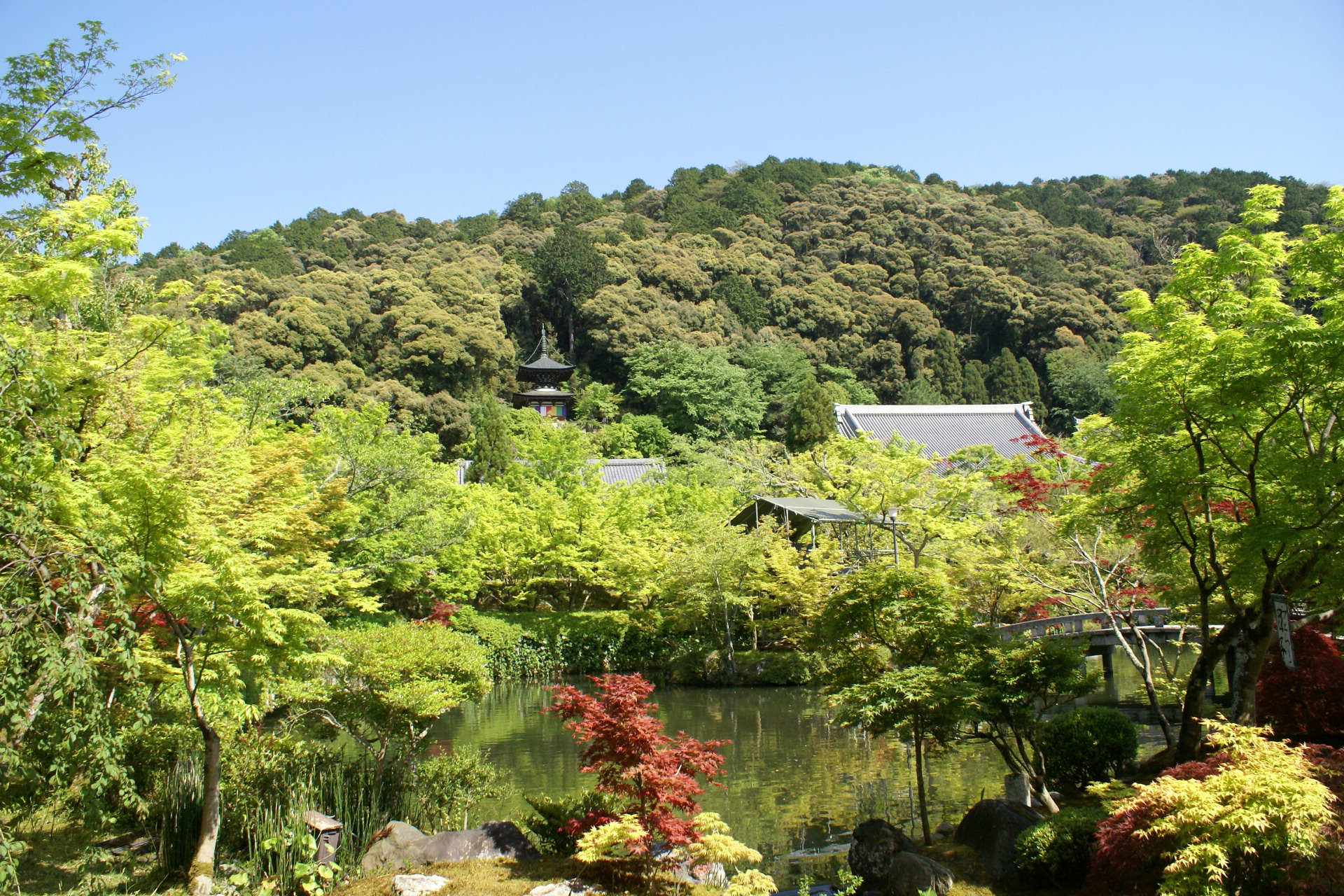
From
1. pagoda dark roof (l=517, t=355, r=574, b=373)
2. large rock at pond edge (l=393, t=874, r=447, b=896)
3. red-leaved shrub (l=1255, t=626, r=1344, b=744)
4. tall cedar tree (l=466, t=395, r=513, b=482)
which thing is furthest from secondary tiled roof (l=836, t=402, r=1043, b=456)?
large rock at pond edge (l=393, t=874, r=447, b=896)

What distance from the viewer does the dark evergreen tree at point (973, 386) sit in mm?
40812

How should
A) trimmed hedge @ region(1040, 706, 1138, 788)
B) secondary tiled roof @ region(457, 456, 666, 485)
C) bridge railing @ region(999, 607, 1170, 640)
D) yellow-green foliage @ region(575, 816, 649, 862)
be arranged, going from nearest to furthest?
1. yellow-green foliage @ region(575, 816, 649, 862)
2. trimmed hedge @ region(1040, 706, 1138, 788)
3. bridge railing @ region(999, 607, 1170, 640)
4. secondary tiled roof @ region(457, 456, 666, 485)

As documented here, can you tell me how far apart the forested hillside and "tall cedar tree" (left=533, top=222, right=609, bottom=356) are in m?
0.11

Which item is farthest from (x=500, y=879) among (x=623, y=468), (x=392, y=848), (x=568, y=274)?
(x=568, y=274)

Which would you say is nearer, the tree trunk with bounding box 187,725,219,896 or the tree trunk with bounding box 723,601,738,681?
the tree trunk with bounding box 187,725,219,896

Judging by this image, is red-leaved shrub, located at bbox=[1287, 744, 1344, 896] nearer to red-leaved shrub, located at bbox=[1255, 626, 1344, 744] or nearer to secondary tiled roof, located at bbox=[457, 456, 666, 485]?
red-leaved shrub, located at bbox=[1255, 626, 1344, 744]

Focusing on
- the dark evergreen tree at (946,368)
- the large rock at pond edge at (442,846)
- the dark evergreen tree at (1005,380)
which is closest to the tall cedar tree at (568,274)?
the dark evergreen tree at (946,368)

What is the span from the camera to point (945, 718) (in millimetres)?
6527

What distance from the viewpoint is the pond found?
7.96 meters

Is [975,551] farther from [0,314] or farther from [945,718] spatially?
[0,314]

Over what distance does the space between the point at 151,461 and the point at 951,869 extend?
6.04 meters

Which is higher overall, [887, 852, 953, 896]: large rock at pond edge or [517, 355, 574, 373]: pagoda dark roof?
[517, 355, 574, 373]: pagoda dark roof

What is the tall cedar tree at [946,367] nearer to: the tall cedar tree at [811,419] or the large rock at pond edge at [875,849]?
the tall cedar tree at [811,419]

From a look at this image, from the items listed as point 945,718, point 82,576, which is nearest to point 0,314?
point 82,576
